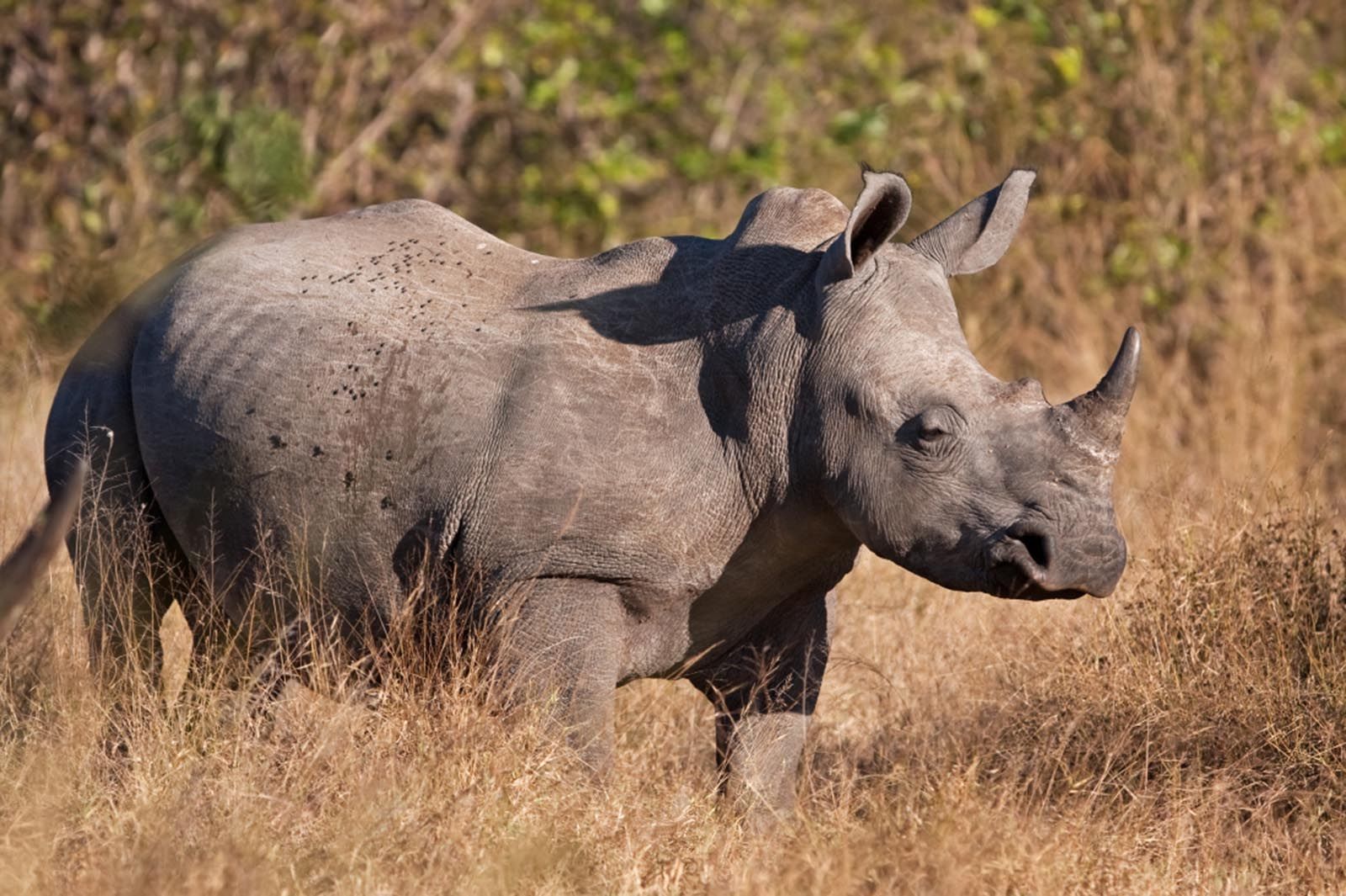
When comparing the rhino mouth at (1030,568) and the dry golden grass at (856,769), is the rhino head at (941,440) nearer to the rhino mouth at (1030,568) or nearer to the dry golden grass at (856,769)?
the rhino mouth at (1030,568)

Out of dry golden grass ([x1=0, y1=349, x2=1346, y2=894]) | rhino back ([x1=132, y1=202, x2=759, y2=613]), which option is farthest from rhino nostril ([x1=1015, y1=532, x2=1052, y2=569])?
rhino back ([x1=132, y1=202, x2=759, y2=613])

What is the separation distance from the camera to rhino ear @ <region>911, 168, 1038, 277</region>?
191 inches

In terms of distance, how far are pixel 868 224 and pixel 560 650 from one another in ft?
4.00

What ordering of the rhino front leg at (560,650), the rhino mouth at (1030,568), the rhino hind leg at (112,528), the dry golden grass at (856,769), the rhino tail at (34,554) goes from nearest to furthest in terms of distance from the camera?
the rhino tail at (34,554) → the dry golden grass at (856,769) → the rhino mouth at (1030,568) → the rhino front leg at (560,650) → the rhino hind leg at (112,528)

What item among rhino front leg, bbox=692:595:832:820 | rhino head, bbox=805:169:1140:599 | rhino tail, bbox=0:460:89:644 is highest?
rhino tail, bbox=0:460:89:644

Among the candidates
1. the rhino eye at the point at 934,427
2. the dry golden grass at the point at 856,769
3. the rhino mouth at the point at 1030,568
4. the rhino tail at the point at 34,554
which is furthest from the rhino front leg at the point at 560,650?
the rhino tail at the point at 34,554

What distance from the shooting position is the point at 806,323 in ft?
15.0

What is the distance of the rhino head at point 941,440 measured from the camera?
4270 millimetres

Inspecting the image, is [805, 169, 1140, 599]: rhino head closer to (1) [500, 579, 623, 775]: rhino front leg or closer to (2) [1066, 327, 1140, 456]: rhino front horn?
(2) [1066, 327, 1140, 456]: rhino front horn

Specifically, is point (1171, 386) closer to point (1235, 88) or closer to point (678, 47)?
point (1235, 88)

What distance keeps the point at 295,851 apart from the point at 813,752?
1.97m

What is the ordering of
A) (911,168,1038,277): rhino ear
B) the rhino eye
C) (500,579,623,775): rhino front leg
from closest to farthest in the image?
the rhino eye, (500,579,623,775): rhino front leg, (911,168,1038,277): rhino ear

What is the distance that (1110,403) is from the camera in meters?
4.32

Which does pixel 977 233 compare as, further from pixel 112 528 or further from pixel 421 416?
pixel 112 528
